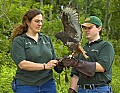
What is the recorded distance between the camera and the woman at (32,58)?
4.46 m

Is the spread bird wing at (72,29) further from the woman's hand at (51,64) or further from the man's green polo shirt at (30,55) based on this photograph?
the man's green polo shirt at (30,55)

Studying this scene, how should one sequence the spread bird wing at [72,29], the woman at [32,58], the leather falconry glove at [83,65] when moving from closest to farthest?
1. the spread bird wing at [72,29]
2. the leather falconry glove at [83,65]
3. the woman at [32,58]

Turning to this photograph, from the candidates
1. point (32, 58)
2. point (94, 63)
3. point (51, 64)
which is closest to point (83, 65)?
point (94, 63)

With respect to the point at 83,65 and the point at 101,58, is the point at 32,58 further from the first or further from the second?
the point at 101,58

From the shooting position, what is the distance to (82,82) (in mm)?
4562

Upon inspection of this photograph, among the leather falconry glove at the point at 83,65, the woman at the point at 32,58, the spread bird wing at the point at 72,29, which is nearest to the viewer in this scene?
the spread bird wing at the point at 72,29

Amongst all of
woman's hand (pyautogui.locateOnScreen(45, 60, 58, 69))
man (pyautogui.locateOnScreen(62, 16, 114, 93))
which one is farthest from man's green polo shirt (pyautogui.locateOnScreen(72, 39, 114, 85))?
woman's hand (pyautogui.locateOnScreen(45, 60, 58, 69))

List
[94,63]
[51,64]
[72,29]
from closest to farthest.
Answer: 1. [72,29]
2. [94,63]
3. [51,64]

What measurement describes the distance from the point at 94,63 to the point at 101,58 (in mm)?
111

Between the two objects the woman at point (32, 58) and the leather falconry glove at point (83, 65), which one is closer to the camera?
the leather falconry glove at point (83, 65)

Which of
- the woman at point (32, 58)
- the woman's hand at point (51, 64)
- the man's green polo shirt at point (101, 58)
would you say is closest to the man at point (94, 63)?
the man's green polo shirt at point (101, 58)

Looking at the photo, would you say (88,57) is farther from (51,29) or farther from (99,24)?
(51,29)

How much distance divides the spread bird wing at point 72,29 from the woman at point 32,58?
38 cm

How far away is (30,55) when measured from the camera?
14.8 feet
